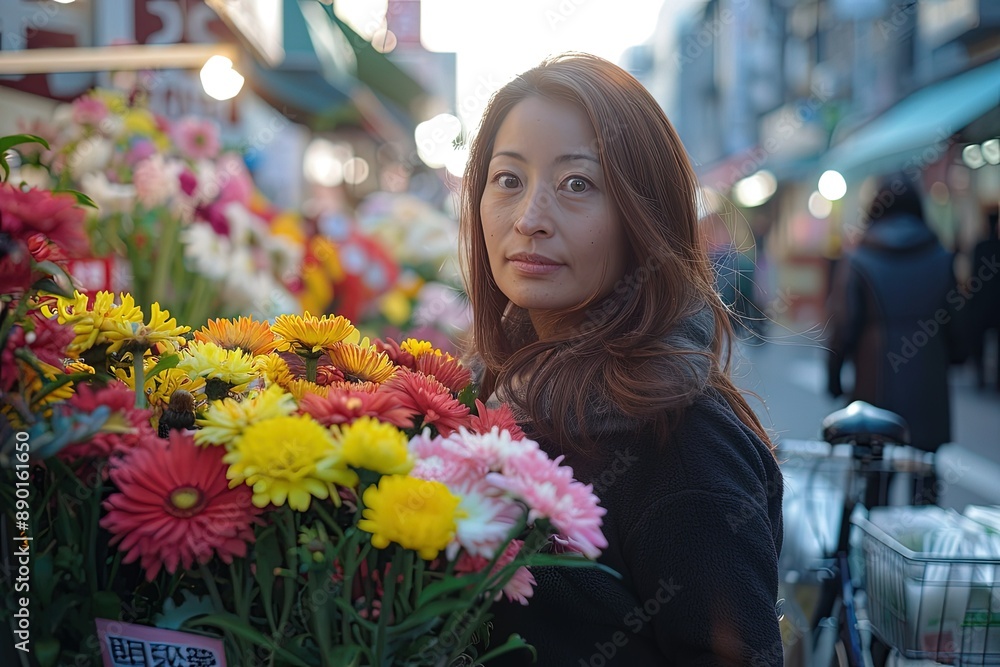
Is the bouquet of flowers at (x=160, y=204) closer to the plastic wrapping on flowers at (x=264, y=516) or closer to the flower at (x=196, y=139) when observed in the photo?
the flower at (x=196, y=139)

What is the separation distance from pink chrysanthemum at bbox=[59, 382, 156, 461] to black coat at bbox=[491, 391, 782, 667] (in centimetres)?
61

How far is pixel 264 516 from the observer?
91 cm

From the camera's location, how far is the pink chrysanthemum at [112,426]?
2.93 feet

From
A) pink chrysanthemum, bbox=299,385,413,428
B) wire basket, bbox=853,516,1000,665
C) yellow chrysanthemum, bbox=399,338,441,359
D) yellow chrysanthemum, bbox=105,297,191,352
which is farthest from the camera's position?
wire basket, bbox=853,516,1000,665

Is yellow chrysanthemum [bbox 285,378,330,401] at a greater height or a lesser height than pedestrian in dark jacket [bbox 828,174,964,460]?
greater

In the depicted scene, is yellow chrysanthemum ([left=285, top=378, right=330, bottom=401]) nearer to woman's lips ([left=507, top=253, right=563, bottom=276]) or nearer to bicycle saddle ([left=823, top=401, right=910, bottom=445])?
woman's lips ([left=507, top=253, right=563, bottom=276])

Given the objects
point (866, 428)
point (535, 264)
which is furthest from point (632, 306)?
point (866, 428)

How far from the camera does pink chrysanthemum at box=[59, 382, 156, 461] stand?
892mm

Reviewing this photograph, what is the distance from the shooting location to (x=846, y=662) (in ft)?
7.72

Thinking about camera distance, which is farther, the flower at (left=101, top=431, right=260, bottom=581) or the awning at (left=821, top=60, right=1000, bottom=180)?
the awning at (left=821, top=60, right=1000, bottom=180)

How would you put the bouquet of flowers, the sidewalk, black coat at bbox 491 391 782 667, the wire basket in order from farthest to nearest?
1. the sidewalk
2. the bouquet of flowers
3. the wire basket
4. black coat at bbox 491 391 782 667

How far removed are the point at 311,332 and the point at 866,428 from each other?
74.1 inches

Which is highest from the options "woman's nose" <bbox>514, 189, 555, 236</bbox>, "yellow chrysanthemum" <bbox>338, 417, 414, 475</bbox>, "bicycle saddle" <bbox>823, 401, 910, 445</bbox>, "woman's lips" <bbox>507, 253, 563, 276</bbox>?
"woman's nose" <bbox>514, 189, 555, 236</bbox>

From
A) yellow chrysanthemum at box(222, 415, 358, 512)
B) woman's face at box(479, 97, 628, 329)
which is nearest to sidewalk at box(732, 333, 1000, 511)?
woman's face at box(479, 97, 628, 329)
